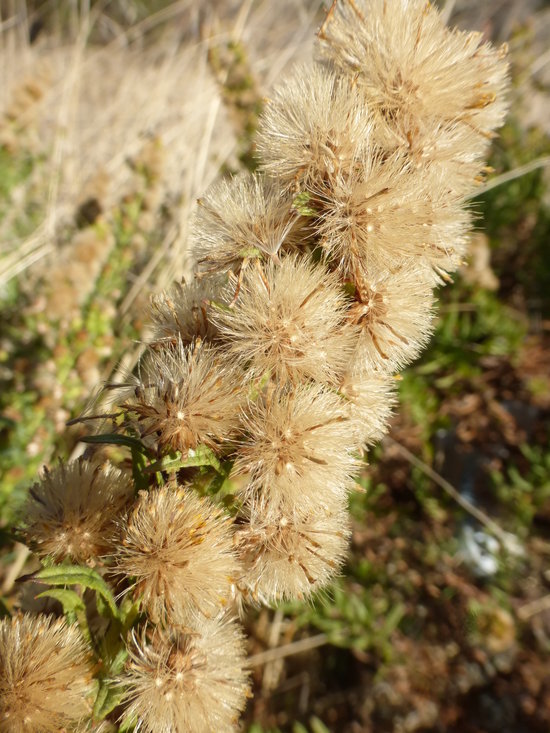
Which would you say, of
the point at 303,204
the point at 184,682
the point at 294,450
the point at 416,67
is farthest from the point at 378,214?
the point at 184,682

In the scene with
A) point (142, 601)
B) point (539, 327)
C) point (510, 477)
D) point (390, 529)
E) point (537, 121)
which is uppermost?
point (537, 121)

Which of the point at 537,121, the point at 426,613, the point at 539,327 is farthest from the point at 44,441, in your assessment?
the point at 537,121

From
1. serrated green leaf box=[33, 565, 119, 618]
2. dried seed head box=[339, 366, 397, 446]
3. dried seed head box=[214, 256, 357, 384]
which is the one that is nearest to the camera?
serrated green leaf box=[33, 565, 119, 618]

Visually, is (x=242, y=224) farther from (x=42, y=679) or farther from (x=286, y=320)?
(x=42, y=679)

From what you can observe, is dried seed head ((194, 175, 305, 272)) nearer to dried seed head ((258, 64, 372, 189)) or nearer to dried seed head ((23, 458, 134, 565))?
dried seed head ((258, 64, 372, 189))

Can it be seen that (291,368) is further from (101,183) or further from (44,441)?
(101,183)

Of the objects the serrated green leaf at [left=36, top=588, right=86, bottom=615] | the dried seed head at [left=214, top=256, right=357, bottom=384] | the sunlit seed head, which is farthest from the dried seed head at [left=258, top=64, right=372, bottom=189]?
the serrated green leaf at [left=36, top=588, right=86, bottom=615]

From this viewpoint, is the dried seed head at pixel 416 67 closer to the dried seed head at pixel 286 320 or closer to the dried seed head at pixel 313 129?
the dried seed head at pixel 313 129
